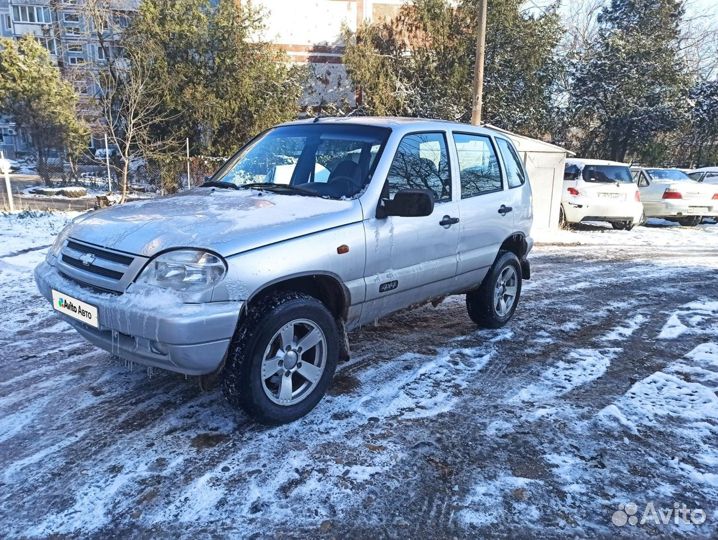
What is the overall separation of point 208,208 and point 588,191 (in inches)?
446

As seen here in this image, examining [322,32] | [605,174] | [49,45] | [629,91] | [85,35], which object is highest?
[322,32]

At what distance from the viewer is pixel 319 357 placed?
3467mm

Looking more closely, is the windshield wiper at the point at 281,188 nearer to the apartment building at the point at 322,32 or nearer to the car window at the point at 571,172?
the car window at the point at 571,172

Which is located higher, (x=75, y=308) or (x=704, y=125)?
(x=704, y=125)

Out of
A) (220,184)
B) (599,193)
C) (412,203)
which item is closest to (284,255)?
(412,203)

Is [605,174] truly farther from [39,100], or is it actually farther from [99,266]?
[39,100]

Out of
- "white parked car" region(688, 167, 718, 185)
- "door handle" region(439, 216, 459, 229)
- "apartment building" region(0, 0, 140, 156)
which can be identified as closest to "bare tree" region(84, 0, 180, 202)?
"apartment building" region(0, 0, 140, 156)

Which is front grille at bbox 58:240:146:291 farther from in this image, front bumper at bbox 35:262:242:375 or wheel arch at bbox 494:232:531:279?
wheel arch at bbox 494:232:531:279

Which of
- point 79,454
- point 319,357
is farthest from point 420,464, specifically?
point 79,454

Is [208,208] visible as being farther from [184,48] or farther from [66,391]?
[184,48]

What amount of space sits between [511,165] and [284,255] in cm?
316

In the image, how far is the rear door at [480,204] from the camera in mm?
4531

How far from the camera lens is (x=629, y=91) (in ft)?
77.7

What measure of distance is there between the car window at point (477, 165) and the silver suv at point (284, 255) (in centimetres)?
2
